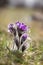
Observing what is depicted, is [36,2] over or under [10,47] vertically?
under

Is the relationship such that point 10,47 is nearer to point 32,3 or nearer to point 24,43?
point 24,43

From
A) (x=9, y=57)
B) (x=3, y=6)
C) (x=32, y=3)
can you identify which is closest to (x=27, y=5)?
(x=32, y=3)

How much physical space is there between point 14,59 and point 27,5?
31.6 feet

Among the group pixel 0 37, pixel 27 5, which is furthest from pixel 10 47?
pixel 27 5

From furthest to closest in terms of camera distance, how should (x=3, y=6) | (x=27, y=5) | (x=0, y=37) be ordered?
1. (x=27, y=5)
2. (x=3, y=6)
3. (x=0, y=37)

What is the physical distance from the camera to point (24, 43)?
3.36 meters

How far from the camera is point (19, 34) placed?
3297 millimetres

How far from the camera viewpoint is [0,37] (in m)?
4.08

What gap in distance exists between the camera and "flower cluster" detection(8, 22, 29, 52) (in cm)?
324

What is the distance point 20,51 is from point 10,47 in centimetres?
15

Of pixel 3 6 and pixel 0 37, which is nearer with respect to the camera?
pixel 0 37

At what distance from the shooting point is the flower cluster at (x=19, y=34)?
3.24 metres

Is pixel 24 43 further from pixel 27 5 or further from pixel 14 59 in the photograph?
pixel 27 5

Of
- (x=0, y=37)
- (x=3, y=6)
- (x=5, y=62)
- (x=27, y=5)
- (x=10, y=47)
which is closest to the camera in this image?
(x=5, y=62)
